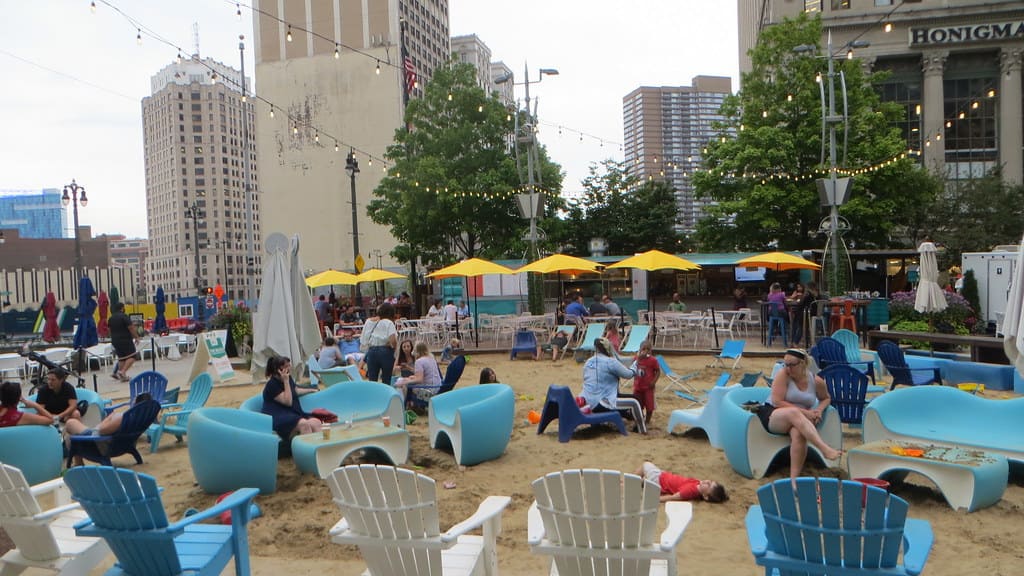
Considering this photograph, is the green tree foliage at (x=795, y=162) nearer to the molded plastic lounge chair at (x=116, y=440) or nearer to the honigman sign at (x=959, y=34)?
the honigman sign at (x=959, y=34)

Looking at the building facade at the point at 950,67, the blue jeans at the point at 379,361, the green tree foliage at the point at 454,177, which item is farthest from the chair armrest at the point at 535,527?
the building facade at the point at 950,67

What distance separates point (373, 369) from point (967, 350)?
1067 centimetres

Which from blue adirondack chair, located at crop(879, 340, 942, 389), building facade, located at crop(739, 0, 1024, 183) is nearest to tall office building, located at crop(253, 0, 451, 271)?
building facade, located at crop(739, 0, 1024, 183)

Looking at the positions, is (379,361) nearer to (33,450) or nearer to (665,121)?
(33,450)

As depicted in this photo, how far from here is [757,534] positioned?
10.8ft

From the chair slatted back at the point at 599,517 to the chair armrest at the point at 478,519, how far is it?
40 centimetres

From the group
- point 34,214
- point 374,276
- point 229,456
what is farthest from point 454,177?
point 34,214

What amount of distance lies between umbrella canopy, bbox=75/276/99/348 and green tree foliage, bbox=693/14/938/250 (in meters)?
20.4

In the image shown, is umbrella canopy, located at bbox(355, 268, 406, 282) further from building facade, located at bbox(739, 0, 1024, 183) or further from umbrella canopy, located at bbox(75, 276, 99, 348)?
building facade, located at bbox(739, 0, 1024, 183)

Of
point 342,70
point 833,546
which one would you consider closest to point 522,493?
point 833,546

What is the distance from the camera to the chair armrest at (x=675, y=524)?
3096mm

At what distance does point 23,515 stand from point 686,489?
4.28 m

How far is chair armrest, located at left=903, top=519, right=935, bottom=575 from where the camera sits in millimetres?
2984

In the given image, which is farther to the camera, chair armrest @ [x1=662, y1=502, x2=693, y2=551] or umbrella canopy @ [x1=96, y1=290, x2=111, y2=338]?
umbrella canopy @ [x1=96, y1=290, x2=111, y2=338]
